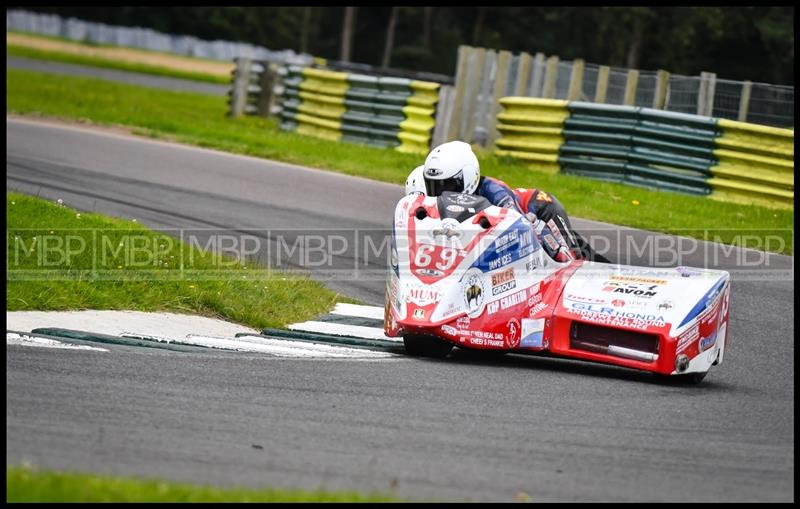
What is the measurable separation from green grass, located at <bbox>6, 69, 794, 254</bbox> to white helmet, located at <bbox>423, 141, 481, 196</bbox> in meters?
6.00

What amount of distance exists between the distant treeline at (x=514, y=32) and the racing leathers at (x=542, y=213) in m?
45.1

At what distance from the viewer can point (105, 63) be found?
48.7m

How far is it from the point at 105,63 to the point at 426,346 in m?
42.5

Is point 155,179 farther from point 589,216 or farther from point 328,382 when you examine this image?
point 328,382

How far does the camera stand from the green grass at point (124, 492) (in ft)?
14.4

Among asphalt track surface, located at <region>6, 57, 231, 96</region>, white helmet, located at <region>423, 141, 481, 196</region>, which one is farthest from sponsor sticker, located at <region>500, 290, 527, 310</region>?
asphalt track surface, located at <region>6, 57, 231, 96</region>

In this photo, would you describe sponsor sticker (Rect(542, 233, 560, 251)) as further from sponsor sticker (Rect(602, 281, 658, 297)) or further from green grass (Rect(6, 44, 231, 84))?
green grass (Rect(6, 44, 231, 84))

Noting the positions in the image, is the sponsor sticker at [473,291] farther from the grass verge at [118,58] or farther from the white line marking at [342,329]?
the grass verge at [118,58]

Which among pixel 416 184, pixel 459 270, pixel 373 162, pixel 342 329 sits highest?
pixel 416 184

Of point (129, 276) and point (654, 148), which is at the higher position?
point (654, 148)

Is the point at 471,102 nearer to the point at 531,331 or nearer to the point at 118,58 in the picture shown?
the point at 531,331

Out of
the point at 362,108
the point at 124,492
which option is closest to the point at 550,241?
the point at 124,492

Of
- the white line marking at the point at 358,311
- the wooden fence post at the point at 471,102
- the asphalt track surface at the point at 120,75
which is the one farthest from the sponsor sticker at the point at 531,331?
the asphalt track surface at the point at 120,75

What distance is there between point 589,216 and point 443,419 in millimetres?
9009
